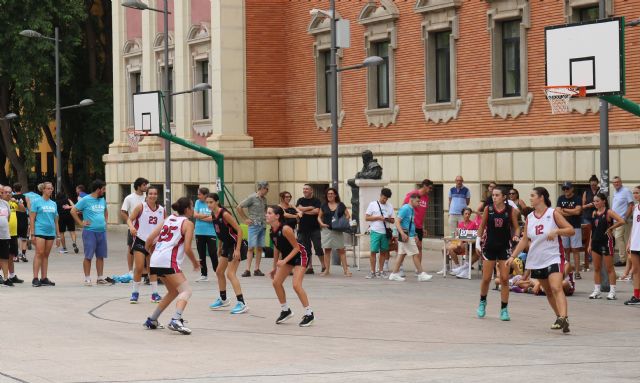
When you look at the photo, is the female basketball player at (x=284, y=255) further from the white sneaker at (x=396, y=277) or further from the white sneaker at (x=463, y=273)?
the white sneaker at (x=463, y=273)

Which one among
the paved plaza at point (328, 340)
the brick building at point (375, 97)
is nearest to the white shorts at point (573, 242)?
the paved plaza at point (328, 340)

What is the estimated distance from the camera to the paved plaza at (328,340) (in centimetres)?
1287

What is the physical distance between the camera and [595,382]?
39.2 feet

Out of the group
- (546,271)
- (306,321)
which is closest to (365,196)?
(306,321)

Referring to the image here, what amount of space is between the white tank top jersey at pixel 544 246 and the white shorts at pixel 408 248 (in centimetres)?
812

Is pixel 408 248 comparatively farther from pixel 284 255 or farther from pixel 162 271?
pixel 162 271

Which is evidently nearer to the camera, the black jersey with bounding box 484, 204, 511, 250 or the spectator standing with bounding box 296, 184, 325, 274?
the black jersey with bounding box 484, 204, 511, 250

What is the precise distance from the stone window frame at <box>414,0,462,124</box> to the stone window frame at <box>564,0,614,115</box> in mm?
4386

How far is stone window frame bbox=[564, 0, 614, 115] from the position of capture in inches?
1134

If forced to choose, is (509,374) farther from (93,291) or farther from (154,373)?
(93,291)

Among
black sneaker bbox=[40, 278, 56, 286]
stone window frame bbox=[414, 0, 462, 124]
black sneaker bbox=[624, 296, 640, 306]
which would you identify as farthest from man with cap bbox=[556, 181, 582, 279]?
black sneaker bbox=[40, 278, 56, 286]

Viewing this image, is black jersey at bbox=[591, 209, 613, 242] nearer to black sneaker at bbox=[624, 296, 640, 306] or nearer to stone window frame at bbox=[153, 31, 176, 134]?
black sneaker at bbox=[624, 296, 640, 306]

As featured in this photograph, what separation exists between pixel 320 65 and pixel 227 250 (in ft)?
71.3

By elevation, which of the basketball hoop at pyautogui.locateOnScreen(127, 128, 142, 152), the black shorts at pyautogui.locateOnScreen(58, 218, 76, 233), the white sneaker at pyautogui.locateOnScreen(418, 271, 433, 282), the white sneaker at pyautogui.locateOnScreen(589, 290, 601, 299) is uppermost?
the basketball hoop at pyautogui.locateOnScreen(127, 128, 142, 152)
